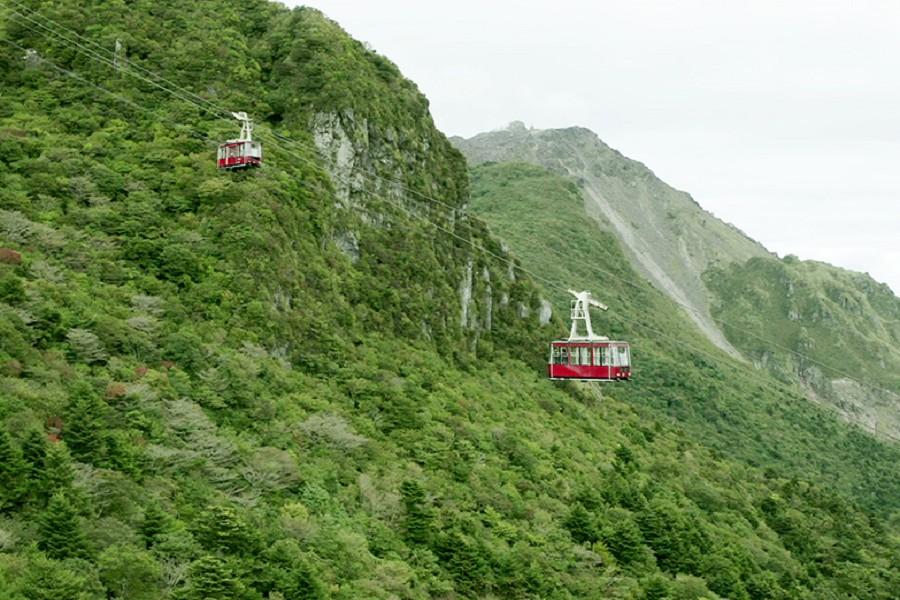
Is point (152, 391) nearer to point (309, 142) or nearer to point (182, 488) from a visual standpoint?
point (182, 488)

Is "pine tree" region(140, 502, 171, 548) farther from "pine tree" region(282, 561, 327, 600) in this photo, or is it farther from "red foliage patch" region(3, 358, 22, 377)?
"red foliage patch" region(3, 358, 22, 377)

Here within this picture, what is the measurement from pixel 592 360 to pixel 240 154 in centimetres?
2398

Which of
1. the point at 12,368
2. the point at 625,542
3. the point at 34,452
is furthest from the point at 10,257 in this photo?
the point at 625,542

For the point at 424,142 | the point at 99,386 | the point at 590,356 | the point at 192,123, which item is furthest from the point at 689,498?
the point at 99,386

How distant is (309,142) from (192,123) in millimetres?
8134

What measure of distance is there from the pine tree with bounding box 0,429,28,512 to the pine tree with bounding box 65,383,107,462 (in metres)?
3.09

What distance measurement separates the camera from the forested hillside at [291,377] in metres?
30.8

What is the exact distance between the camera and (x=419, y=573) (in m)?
39.6

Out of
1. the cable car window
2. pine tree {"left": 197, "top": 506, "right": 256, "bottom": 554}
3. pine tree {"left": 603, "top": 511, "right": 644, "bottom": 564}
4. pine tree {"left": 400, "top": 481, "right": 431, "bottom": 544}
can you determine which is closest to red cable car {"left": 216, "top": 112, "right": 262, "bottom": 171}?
pine tree {"left": 400, "top": 481, "right": 431, "bottom": 544}

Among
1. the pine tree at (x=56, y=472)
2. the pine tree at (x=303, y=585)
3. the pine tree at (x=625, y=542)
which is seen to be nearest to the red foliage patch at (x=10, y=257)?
the pine tree at (x=56, y=472)

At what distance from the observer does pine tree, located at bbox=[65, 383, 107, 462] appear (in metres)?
30.5

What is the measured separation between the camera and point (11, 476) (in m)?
27.1

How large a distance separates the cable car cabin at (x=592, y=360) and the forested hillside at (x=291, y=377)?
713cm

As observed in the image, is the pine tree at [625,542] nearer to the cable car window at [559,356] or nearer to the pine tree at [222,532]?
the cable car window at [559,356]
